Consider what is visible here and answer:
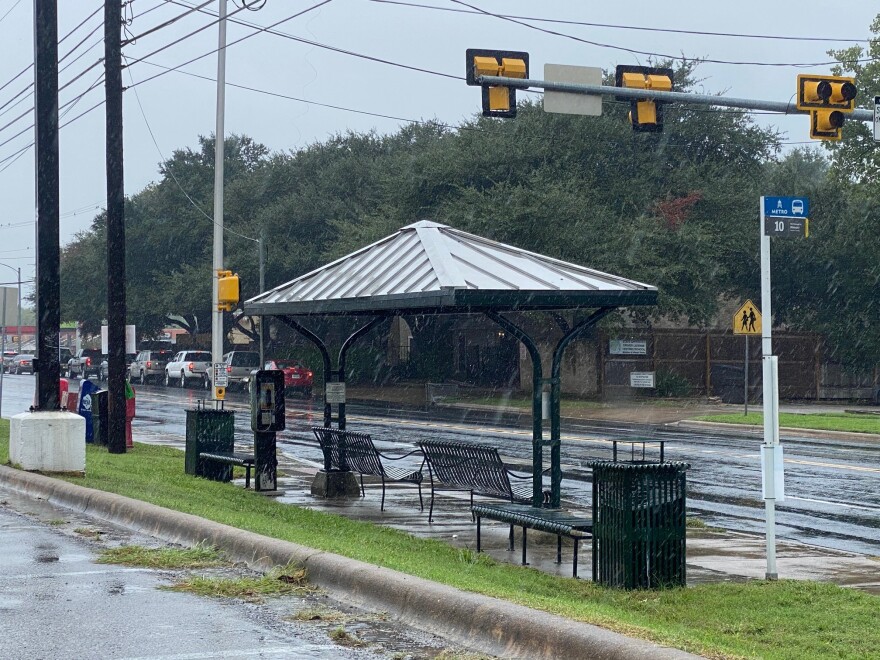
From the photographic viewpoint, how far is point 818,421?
32.4 m

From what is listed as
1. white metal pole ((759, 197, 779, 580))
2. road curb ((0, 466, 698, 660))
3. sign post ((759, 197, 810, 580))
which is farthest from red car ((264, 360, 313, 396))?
white metal pole ((759, 197, 779, 580))

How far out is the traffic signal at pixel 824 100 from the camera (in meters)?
19.9

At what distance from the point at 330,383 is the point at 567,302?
17.6 feet

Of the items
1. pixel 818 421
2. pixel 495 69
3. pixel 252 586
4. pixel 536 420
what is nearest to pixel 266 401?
pixel 536 420

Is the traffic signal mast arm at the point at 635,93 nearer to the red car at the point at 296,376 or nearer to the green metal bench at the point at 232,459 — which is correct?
the green metal bench at the point at 232,459

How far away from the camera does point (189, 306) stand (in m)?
61.4

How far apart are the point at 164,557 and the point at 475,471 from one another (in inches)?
163

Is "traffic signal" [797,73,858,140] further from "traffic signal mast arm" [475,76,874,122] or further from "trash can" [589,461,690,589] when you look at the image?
"trash can" [589,461,690,589]

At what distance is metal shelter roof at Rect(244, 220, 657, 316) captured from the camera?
1202cm

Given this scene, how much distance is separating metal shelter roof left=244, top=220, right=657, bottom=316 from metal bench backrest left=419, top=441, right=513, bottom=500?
157 cm

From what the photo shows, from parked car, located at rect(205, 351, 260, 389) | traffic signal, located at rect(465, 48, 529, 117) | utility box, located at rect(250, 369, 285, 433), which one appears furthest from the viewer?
parked car, located at rect(205, 351, 260, 389)

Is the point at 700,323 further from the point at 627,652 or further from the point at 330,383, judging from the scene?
the point at 627,652

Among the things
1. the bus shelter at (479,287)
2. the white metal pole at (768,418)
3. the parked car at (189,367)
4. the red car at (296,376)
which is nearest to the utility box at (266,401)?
the bus shelter at (479,287)

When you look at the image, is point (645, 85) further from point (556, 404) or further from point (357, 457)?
point (556, 404)
